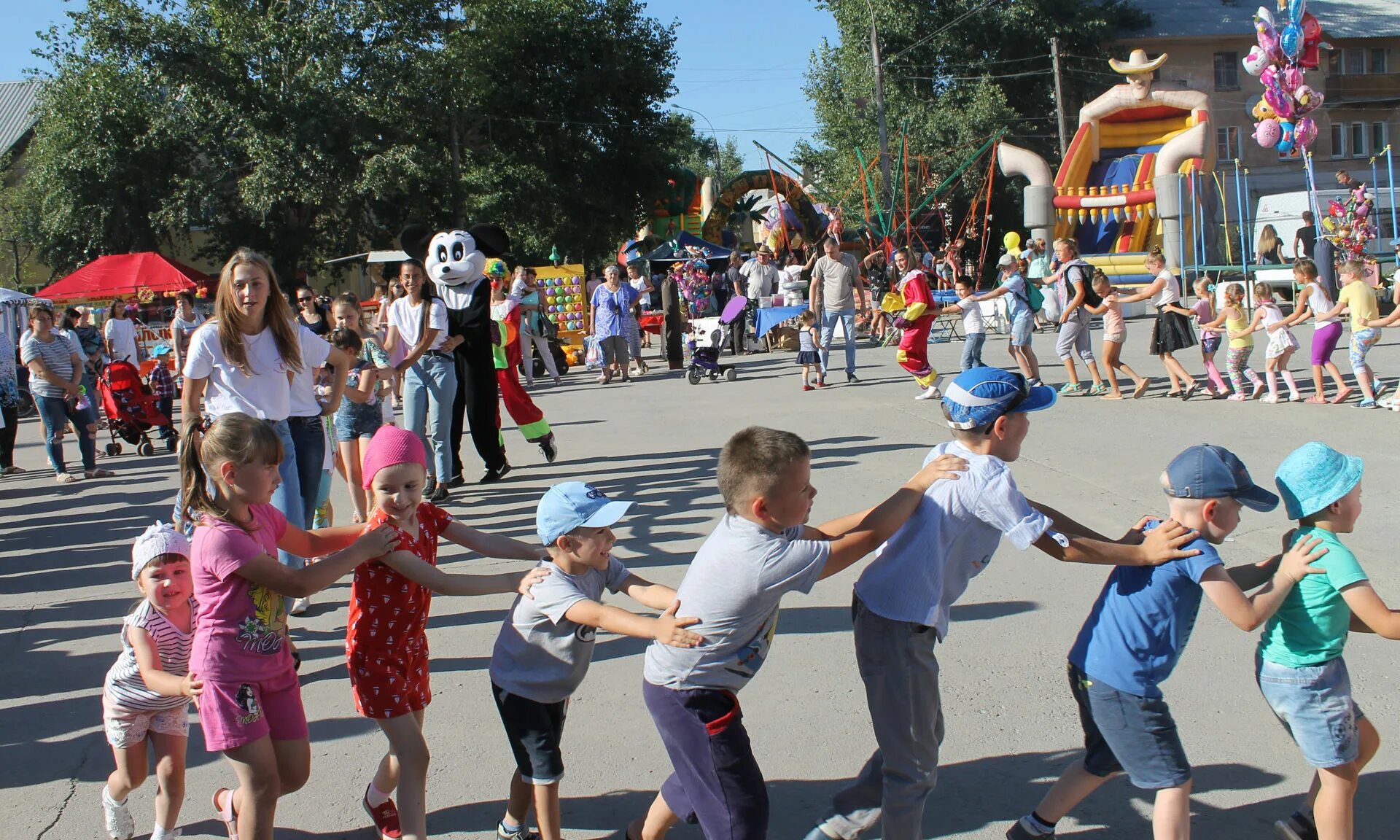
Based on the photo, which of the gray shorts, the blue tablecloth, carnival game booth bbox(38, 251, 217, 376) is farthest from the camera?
carnival game booth bbox(38, 251, 217, 376)

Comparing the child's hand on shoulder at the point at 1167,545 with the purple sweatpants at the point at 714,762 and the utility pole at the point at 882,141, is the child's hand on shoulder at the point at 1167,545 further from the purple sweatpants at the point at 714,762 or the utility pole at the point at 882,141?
the utility pole at the point at 882,141

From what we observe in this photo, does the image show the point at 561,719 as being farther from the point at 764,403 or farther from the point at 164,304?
the point at 164,304

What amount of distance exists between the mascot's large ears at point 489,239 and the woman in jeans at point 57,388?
150 inches

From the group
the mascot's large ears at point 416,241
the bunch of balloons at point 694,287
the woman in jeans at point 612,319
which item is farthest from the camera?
the bunch of balloons at point 694,287

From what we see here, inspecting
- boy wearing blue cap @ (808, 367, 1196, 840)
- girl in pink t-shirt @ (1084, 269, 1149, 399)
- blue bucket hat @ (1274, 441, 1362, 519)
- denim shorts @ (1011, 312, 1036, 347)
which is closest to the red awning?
denim shorts @ (1011, 312, 1036, 347)

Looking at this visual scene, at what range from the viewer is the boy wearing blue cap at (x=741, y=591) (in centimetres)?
286

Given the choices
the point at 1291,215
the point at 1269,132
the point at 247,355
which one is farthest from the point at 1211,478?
the point at 1291,215

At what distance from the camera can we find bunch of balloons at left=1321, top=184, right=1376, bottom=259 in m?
20.7

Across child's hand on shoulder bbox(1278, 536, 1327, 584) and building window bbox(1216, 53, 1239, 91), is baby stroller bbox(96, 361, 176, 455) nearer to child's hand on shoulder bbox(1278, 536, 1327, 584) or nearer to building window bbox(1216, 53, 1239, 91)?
child's hand on shoulder bbox(1278, 536, 1327, 584)

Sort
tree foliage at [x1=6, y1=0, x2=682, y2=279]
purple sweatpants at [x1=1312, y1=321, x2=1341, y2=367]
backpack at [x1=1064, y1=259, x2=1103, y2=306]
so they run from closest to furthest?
1. purple sweatpants at [x1=1312, y1=321, x2=1341, y2=367]
2. backpack at [x1=1064, y1=259, x2=1103, y2=306]
3. tree foliage at [x1=6, y1=0, x2=682, y2=279]

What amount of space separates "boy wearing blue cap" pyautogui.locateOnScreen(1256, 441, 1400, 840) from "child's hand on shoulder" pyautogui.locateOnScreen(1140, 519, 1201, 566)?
292 millimetres

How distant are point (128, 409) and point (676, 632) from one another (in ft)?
40.2

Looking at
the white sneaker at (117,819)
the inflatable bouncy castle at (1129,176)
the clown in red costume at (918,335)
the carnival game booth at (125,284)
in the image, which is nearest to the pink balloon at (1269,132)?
the inflatable bouncy castle at (1129,176)

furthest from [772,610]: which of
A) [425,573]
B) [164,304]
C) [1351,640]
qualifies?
[164,304]
